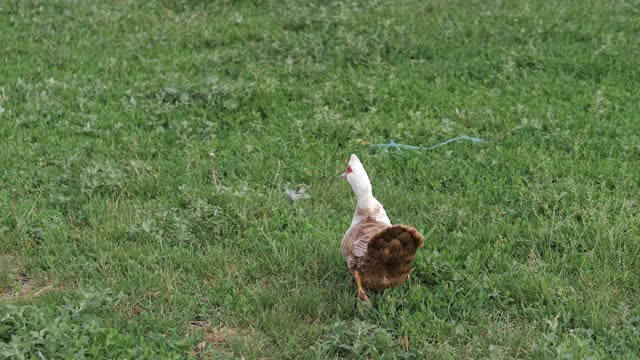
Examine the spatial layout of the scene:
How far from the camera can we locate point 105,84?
7859 mm

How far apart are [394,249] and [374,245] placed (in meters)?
0.11

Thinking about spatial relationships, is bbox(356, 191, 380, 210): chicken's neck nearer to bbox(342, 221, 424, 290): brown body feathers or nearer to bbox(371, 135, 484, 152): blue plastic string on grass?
bbox(342, 221, 424, 290): brown body feathers

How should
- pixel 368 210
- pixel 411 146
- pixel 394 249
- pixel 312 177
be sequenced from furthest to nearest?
pixel 411 146 < pixel 312 177 < pixel 368 210 < pixel 394 249

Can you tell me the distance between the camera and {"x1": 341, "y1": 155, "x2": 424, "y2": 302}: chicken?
4.19 m

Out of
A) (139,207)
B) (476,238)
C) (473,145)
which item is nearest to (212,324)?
(139,207)

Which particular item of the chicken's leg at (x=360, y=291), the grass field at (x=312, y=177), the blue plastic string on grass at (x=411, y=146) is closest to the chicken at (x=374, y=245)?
the chicken's leg at (x=360, y=291)

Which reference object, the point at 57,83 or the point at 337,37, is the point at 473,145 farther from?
the point at 57,83

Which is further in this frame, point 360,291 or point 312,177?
point 312,177

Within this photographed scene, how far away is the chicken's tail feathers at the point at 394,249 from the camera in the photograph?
415cm

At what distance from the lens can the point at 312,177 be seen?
20.2 ft

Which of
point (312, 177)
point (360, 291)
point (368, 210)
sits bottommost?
point (312, 177)

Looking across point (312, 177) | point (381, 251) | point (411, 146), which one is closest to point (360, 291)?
point (381, 251)

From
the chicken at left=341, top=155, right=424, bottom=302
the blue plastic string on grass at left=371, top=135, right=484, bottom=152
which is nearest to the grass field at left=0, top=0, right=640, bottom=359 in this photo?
the blue plastic string on grass at left=371, top=135, right=484, bottom=152

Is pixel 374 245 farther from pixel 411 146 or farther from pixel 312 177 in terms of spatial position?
pixel 411 146
